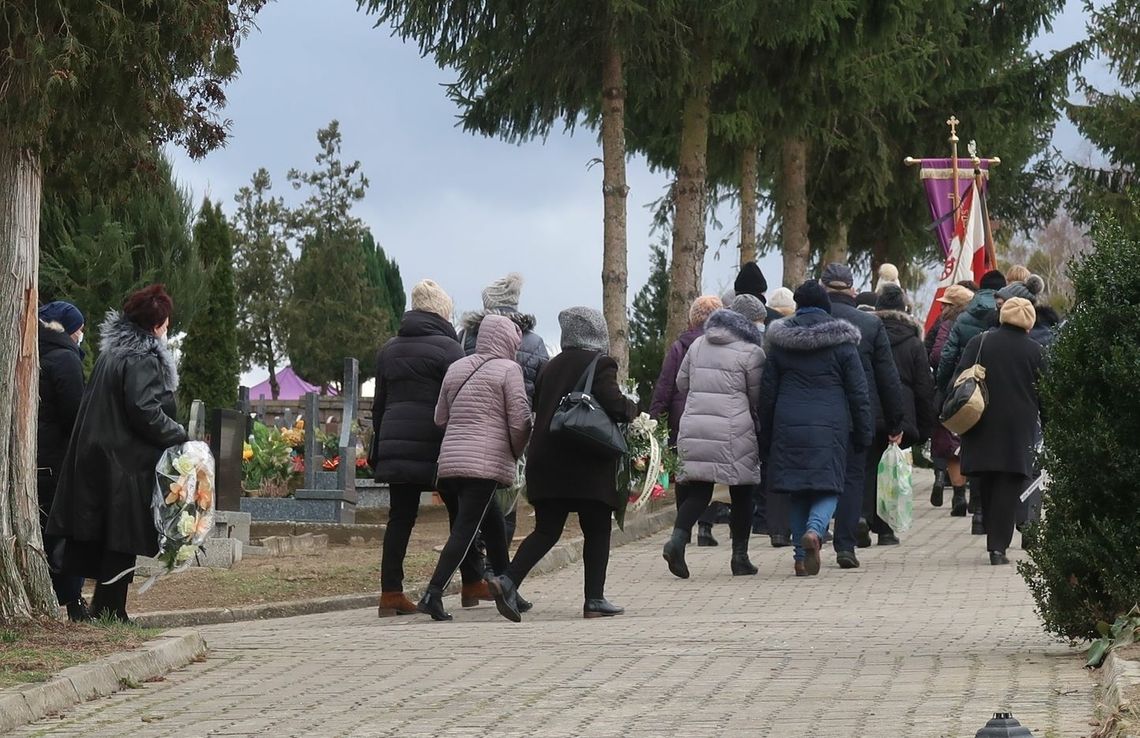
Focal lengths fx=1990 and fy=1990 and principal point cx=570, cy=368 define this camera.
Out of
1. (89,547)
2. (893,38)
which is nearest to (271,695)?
(89,547)

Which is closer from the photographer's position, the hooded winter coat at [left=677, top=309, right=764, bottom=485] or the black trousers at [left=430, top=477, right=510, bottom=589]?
the black trousers at [left=430, top=477, right=510, bottom=589]

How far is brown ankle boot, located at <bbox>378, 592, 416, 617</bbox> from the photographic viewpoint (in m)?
11.7

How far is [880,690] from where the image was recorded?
7891mm

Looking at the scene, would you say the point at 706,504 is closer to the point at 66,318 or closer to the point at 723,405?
the point at 723,405

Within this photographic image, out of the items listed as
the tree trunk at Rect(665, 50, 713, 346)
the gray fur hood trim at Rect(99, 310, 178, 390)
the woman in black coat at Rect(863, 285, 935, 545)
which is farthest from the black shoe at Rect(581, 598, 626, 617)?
the tree trunk at Rect(665, 50, 713, 346)

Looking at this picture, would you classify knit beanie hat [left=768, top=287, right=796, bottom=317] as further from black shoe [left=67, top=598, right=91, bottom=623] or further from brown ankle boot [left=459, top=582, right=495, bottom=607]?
black shoe [left=67, top=598, right=91, bottom=623]

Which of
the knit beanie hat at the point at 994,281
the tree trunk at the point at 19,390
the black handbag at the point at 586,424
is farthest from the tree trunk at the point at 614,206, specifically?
the tree trunk at the point at 19,390

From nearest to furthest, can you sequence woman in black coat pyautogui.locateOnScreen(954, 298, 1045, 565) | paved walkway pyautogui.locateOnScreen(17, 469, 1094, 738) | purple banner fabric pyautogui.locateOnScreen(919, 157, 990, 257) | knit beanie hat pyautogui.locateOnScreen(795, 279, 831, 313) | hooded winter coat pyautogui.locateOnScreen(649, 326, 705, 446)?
paved walkway pyautogui.locateOnScreen(17, 469, 1094, 738) < knit beanie hat pyautogui.locateOnScreen(795, 279, 831, 313) < woman in black coat pyautogui.locateOnScreen(954, 298, 1045, 565) < hooded winter coat pyautogui.locateOnScreen(649, 326, 705, 446) < purple banner fabric pyautogui.locateOnScreen(919, 157, 990, 257)

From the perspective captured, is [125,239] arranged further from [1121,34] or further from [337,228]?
[337,228]

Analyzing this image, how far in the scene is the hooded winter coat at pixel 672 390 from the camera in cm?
1501

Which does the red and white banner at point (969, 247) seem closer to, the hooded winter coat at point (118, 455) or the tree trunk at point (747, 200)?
the tree trunk at point (747, 200)

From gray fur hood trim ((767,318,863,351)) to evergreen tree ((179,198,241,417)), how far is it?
1197 inches

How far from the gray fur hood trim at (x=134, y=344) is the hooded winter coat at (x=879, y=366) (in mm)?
5661

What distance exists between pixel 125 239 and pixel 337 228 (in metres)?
34.9
